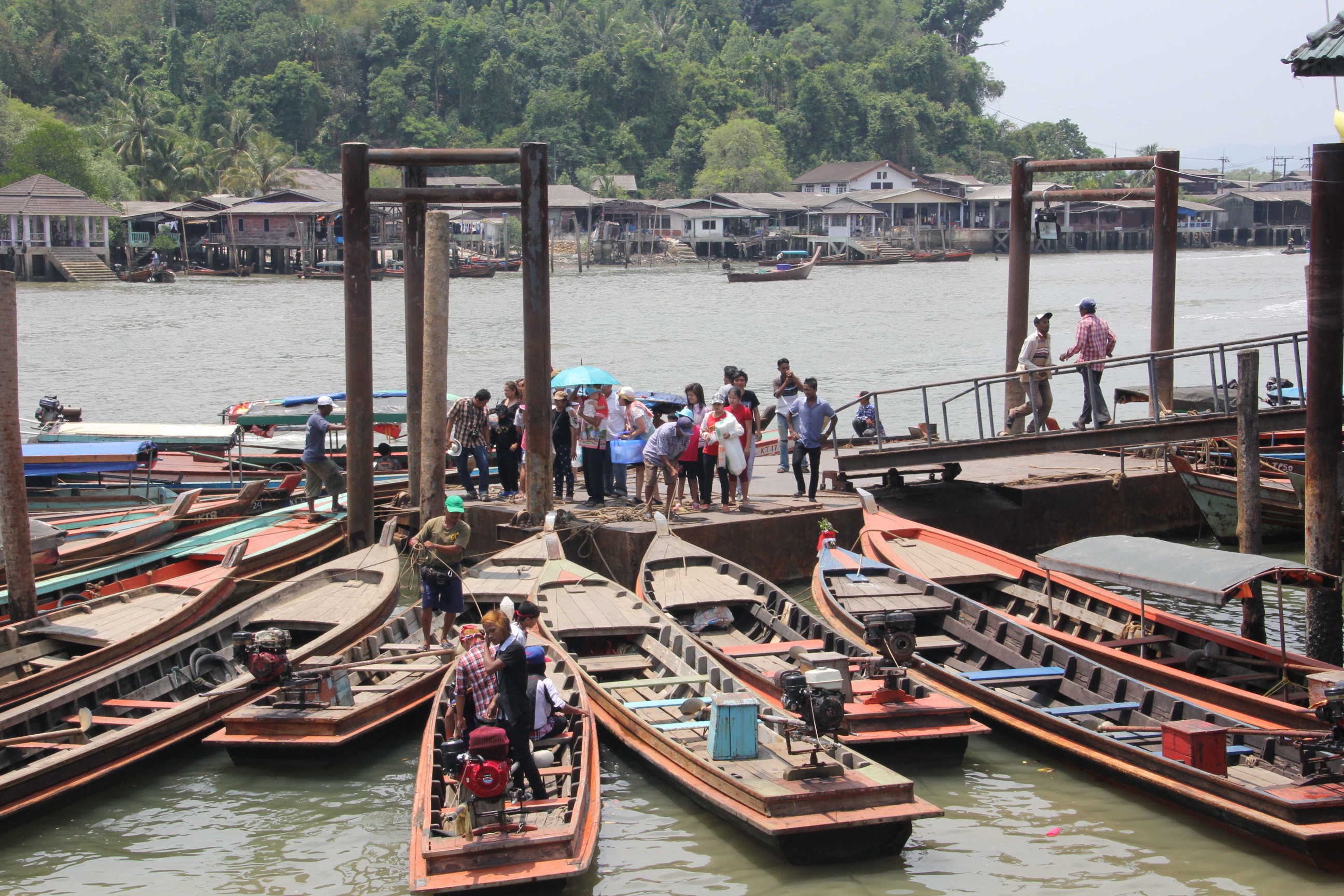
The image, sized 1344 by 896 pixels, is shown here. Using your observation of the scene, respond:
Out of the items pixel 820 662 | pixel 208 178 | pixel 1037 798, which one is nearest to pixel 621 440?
pixel 820 662

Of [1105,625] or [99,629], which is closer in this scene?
[99,629]

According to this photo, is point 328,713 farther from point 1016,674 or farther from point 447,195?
point 447,195

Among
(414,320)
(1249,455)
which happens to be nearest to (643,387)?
(414,320)

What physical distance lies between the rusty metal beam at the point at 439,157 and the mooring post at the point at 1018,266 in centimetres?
865

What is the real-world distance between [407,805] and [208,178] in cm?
8550

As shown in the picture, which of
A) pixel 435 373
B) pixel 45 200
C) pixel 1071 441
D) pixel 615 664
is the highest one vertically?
pixel 45 200

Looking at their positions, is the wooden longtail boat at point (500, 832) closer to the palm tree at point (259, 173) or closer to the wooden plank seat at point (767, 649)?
the wooden plank seat at point (767, 649)

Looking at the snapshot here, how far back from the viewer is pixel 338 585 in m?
13.2

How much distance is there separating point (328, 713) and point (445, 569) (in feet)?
6.76

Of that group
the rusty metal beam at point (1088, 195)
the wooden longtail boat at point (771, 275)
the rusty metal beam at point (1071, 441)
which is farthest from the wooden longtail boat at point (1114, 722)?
the wooden longtail boat at point (771, 275)

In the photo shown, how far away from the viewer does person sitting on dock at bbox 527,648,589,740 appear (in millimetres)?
8594

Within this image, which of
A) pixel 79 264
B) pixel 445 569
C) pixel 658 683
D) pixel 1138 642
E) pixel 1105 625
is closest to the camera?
pixel 658 683

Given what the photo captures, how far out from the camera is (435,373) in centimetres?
1508

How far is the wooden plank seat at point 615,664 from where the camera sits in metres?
11.1
